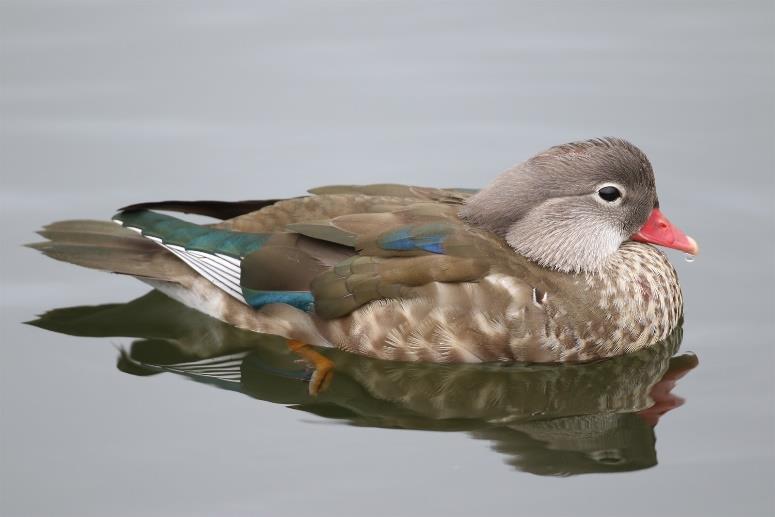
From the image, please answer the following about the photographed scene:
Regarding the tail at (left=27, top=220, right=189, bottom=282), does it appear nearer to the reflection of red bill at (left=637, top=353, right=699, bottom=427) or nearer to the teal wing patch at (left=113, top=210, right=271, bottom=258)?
the teal wing patch at (left=113, top=210, right=271, bottom=258)

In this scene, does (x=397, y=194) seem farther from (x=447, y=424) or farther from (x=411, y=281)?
(x=447, y=424)

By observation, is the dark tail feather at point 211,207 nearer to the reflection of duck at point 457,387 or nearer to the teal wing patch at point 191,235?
the teal wing patch at point 191,235

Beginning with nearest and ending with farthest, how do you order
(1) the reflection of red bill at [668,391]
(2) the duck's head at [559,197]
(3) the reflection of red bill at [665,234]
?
1. (1) the reflection of red bill at [668,391]
2. (2) the duck's head at [559,197]
3. (3) the reflection of red bill at [665,234]

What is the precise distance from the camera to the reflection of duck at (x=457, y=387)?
747 centimetres

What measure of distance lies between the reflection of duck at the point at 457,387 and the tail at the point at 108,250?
13.5 inches

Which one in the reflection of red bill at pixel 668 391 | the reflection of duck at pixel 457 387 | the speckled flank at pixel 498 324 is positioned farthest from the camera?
the speckled flank at pixel 498 324

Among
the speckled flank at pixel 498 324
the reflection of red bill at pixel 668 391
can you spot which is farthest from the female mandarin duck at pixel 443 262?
the reflection of red bill at pixel 668 391

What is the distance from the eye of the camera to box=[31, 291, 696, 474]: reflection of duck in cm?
747

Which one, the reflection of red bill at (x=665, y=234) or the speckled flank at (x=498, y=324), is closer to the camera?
the speckled flank at (x=498, y=324)

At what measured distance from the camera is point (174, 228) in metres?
Answer: 8.55

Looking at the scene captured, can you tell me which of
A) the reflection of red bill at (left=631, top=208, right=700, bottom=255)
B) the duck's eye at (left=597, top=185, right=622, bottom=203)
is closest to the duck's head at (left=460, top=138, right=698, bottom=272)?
the duck's eye at (left=597, top=185, right=622, bottom=203)

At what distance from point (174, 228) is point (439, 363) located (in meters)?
1.79

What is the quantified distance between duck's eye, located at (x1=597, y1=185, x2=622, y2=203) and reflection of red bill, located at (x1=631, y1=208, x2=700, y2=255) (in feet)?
1.12

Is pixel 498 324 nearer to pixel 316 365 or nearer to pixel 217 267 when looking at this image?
pixel 316 365
